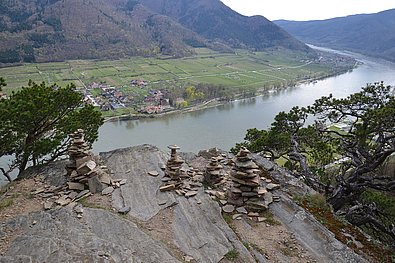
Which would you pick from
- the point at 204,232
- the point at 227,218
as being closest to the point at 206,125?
the point at 227,218

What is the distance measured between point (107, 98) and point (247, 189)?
238ft

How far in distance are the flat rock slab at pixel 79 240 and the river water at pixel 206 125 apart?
37.2 m

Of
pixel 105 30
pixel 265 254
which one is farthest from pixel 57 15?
pixel 265 254

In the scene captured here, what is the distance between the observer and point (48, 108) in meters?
16.5

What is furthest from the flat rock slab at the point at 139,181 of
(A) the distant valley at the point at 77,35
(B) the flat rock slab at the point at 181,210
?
(A) the distant valley at the point at 77,35

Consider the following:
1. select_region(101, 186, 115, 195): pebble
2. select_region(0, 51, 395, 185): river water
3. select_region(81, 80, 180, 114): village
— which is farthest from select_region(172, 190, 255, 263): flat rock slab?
select_region(81, 80, 180, 114): village

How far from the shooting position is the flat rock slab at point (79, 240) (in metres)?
8.83

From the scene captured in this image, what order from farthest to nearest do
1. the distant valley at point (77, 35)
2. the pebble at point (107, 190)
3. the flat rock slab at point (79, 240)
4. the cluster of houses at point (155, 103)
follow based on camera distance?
the distant valley at point (77, 35) < the cluster of houses at point (155, 103) < the pebble at point (107, 190) < the flat rock slab at point (79, 240)

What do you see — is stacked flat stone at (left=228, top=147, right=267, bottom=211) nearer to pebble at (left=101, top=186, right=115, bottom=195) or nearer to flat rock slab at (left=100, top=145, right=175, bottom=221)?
flat rock slab at (left=100, top=145, right=175, bottom=221)

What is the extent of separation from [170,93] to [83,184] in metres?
70.9

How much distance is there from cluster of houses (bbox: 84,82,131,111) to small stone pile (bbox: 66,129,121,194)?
59.4 m

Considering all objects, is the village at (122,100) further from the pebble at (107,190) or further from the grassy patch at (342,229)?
the grassy patch at (342,229)

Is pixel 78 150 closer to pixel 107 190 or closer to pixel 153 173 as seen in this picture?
pixel 107 190

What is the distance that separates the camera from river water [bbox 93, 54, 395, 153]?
53156mm
